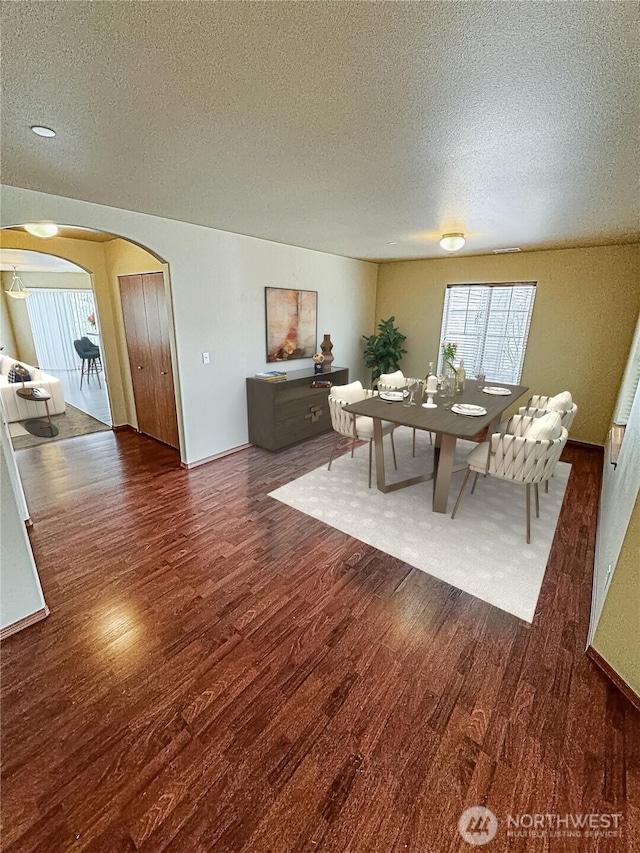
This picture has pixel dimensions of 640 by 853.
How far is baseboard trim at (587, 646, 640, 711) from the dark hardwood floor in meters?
0.06

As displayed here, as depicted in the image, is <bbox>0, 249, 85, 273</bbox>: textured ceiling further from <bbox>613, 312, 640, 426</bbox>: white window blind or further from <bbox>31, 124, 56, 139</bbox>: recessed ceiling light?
<bbox>613, 312, 640, 426</bbox>: white window blind

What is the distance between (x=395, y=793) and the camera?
1.28m

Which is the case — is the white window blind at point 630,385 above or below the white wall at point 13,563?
above

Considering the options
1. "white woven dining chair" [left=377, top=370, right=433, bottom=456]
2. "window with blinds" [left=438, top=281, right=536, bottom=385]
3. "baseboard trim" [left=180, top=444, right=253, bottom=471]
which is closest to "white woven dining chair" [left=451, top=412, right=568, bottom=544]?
"white woven dining chair" [left=377, top=370, right=433, bottom=456]

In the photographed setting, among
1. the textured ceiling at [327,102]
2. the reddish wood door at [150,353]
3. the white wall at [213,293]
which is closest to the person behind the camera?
the textured ceiling at [327,102]

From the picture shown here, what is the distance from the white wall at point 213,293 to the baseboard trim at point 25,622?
80.8 inches

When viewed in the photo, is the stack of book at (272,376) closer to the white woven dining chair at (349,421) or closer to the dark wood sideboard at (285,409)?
the dark wood sideboard at (285,409)

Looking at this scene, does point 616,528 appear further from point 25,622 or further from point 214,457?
point 214,457

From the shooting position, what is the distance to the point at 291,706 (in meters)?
1.56

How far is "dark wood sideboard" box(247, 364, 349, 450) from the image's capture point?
4.26 metres

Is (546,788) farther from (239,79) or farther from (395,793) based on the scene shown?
(239,79)

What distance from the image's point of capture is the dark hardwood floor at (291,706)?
1212mm

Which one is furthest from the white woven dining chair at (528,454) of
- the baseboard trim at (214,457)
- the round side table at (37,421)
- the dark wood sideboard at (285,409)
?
the round side table at (37,421)

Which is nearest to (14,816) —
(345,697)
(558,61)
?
(345,697)
